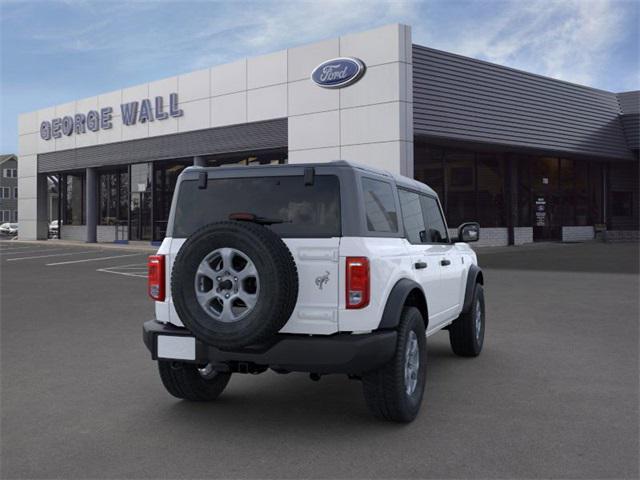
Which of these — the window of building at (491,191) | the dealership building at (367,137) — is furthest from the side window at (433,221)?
the window of building at (491,191)

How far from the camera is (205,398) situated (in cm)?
523

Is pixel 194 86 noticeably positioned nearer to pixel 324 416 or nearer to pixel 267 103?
pixel 267 103

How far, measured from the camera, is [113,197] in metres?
35.9

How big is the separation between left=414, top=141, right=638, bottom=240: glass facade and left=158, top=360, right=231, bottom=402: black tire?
20644mm

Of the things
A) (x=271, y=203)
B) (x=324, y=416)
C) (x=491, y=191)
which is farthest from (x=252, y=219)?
(x=491, y=191)

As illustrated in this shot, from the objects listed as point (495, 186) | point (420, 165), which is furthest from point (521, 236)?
point (420, 165)

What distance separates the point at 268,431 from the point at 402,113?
60.1 ft

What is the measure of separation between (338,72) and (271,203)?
19.1 metres

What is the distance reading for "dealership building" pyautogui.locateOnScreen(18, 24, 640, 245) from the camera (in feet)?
74.1

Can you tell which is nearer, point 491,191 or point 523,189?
point 491,191

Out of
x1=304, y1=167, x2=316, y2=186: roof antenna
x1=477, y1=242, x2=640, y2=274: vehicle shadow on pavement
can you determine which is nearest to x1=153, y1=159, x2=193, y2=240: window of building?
x1=477, y1=242, x2=640, y2=274: vehicle shadow on pavement

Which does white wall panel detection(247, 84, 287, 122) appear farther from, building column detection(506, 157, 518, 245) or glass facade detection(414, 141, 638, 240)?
building column detection(506, 157, 518, 245)

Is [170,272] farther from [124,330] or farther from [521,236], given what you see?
[521,236]

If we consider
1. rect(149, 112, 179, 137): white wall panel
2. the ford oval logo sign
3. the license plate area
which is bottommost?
the license plate area
